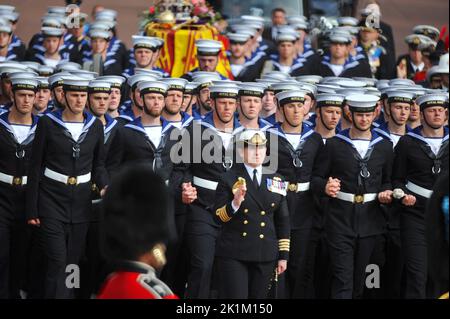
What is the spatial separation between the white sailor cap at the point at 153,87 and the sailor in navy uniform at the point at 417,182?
209cm

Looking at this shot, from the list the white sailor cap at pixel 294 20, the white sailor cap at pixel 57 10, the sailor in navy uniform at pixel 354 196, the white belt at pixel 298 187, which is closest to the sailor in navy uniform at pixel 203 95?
the white belt at pixel 298 187

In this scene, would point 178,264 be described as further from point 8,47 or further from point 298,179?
point 8,47

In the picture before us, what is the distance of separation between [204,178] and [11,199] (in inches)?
65.5

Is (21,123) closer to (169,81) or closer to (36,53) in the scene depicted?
(169,81)

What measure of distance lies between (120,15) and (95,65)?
4.64m

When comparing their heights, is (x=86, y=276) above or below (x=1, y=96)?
below

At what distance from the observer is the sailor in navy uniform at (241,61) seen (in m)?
15.9

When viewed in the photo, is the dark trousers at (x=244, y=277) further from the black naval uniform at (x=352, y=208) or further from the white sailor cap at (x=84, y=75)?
the white sailor cap at (x=84, y=75)

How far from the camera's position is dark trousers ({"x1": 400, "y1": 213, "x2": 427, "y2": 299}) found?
11.8 metres
